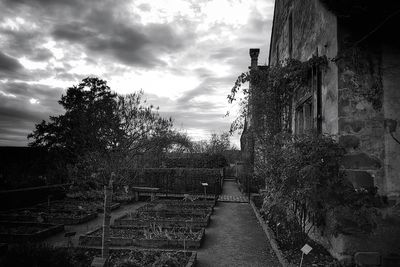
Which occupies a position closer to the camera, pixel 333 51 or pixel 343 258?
pixel 343 258

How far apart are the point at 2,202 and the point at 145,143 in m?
7.30

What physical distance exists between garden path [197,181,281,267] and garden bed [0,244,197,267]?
0.73m

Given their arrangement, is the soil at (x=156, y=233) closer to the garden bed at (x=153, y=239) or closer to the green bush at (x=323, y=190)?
the garden bed at (x=153, y=239)

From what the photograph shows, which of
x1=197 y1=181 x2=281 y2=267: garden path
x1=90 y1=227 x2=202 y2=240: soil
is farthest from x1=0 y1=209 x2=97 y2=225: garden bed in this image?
x1=197 y1=181 x2=281 y2=267: garden path

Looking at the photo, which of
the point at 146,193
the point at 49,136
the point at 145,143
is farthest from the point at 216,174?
the point at 49,136

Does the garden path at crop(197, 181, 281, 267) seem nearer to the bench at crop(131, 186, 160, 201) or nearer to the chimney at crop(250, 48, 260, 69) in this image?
the bench at crop(131, 186, 160, 201)

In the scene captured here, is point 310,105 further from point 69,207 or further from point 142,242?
point 69,207

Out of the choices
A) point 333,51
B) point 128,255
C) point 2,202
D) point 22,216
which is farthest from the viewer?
point 2,202

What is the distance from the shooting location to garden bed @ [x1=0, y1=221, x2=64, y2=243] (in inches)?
304

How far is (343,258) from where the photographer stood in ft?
17.0

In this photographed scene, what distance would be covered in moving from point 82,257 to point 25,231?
3779 millimetres

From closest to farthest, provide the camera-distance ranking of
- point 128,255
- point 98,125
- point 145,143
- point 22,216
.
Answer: point 128,255, point 98,125, point 145,143, point 22,216

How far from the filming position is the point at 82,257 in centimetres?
577

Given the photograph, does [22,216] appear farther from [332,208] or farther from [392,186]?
[392,186]
